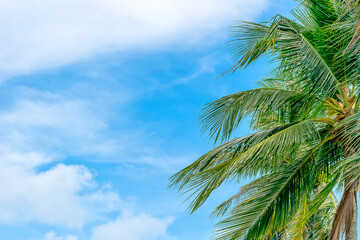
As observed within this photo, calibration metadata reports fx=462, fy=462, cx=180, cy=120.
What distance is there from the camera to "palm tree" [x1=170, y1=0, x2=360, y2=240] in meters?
6.61

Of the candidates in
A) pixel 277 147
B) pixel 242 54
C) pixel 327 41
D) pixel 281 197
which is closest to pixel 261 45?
pixel 242 54

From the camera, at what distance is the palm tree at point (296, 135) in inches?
260

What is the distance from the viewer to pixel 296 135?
21.7 feet

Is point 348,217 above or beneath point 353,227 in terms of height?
above

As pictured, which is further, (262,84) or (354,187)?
(262,84)

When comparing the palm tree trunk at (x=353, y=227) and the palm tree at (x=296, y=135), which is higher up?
the palm tree at (x=296, y=135)

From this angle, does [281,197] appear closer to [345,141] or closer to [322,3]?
[345,141]

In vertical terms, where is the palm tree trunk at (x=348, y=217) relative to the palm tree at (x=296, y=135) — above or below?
below

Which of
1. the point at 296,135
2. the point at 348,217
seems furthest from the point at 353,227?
the point at 296,135

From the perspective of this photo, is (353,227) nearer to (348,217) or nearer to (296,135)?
(348,217)

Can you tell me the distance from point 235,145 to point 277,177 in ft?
2.71

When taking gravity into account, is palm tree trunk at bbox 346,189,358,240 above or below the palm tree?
below

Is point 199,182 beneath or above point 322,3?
beneath

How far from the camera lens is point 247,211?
6.63 m
